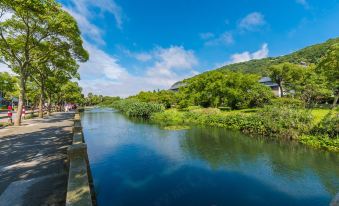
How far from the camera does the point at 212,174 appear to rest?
11.3m

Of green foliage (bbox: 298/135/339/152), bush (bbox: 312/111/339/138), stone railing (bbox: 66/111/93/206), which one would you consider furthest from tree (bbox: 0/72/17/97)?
bush (bbox: 312/111/339/138)

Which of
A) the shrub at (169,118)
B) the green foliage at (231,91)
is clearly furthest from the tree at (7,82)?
the green foliage at (231,91)

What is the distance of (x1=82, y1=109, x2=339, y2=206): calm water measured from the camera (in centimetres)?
864

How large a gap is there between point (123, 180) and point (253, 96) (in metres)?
33.0

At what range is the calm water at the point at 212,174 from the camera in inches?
340

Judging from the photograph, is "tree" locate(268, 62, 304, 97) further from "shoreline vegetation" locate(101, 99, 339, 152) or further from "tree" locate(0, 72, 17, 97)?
"tree" locate(0, 72, 17, 97)

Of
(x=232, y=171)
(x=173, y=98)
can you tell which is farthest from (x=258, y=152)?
(x=173, y=98)

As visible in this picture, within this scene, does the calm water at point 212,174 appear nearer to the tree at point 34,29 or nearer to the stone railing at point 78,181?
the stone railing at point 78,181

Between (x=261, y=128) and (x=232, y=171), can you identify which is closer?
(x=232, y=171)

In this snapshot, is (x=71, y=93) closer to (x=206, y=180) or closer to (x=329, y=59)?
(x=206, y=180)

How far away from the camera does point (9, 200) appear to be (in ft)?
16.6

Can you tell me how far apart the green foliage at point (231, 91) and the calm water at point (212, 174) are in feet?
69.2

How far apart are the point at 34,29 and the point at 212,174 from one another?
17907mm

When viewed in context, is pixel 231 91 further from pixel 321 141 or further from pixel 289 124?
→ pixel 321 141
